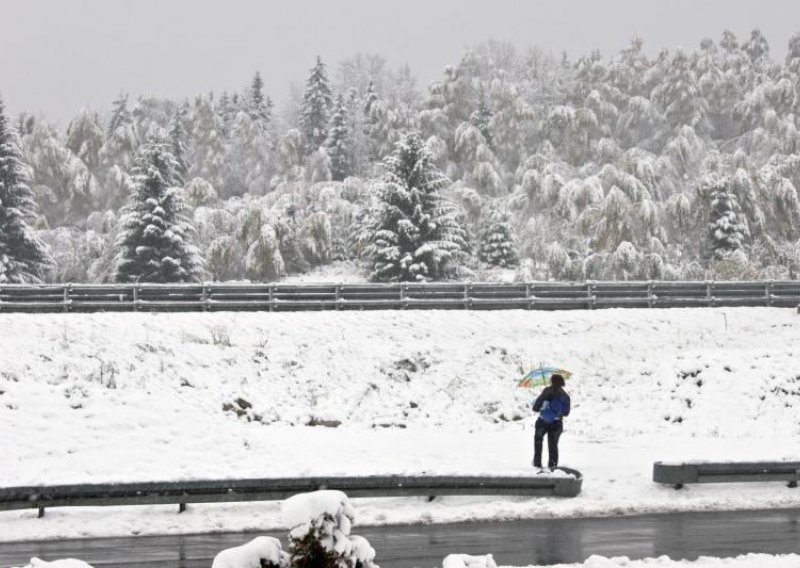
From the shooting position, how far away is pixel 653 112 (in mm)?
53281

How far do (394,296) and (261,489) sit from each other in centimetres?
1450

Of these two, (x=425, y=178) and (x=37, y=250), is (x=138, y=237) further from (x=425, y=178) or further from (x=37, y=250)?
(x=425, y=178)

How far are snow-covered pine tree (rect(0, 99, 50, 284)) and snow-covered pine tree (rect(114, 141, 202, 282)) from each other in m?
4.22

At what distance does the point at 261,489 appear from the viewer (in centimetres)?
1231

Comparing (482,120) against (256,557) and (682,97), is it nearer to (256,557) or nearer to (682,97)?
(682,97)

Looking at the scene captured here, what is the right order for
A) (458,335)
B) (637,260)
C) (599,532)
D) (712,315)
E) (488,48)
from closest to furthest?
(599,532)
(458,335)
(712,315)
(637,260)
(488,48)

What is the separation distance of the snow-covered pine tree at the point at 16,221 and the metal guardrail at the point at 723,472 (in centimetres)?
3110

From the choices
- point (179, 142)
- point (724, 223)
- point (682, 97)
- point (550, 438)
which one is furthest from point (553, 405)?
point (179, 142)

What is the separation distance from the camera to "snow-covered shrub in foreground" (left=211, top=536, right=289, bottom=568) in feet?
16.4

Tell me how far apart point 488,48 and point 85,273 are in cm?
5164

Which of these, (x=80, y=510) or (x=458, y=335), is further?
(x=458, y=335)

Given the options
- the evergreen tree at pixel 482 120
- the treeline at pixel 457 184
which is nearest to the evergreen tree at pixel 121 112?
the treeline at pixel 457 184

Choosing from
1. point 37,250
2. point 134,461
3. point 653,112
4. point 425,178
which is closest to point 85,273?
point 37,250

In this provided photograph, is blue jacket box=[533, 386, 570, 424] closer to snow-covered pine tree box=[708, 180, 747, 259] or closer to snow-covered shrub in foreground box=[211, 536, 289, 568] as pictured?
snow-covered shrub in foreground box=[211, 536, 289, 568]
